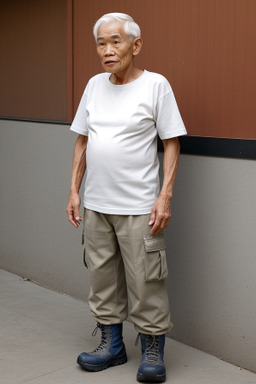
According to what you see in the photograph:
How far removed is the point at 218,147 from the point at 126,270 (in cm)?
81

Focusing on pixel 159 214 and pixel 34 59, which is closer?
pixel 159 214

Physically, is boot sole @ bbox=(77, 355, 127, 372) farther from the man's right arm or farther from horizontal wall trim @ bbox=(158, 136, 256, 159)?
horizontal wall trim @ bbox=(158, 136, 256, 159)

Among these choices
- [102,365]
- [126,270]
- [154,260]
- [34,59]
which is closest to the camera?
[154,260]

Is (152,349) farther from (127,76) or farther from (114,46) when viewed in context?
(114,46)

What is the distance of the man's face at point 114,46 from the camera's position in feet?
10.5

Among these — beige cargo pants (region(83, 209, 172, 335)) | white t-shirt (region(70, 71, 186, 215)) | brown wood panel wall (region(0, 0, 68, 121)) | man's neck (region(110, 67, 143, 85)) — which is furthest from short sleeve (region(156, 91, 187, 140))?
brown wood panel wall (region(0, 0, 68, 121))

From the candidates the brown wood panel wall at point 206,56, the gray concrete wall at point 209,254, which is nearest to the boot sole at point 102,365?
the gray concrete wall at point 209,254

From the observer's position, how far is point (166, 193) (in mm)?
3264

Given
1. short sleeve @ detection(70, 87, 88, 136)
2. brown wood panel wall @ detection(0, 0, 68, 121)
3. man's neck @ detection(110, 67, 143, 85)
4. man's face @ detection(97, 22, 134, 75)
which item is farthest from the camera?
brown wood panel wall @ detection(0, 0, 68, 121)

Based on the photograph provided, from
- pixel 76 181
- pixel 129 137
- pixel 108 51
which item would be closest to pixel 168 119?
pixel 129 137

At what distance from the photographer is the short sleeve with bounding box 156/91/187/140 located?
3242 mm

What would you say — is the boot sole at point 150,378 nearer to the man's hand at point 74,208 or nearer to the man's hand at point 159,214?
the man's hand at point 159,214

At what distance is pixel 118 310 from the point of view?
11.8 ft

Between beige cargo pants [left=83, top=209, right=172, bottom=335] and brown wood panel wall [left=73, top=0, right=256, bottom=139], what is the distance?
0.70 m
